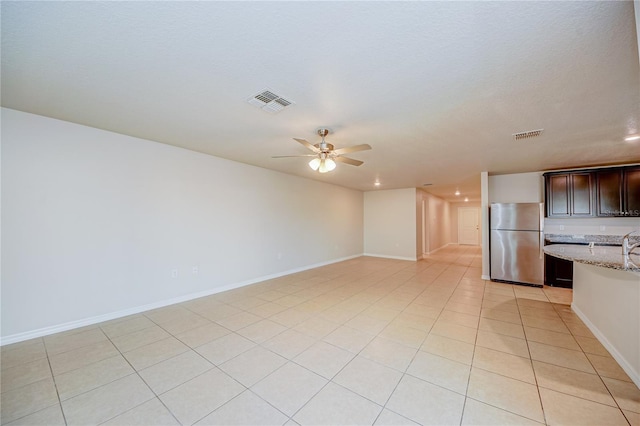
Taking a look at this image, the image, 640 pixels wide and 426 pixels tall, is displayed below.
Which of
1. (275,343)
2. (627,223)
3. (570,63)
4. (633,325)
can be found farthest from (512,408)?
(627,223)

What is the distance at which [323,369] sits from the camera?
2.12m

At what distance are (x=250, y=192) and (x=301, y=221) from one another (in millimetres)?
1691

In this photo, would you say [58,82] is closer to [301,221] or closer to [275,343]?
[275,343]

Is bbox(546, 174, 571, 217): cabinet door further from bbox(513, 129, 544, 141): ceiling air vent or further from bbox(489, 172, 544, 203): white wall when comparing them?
bbox(513, 129, 544, 141): ceiling air vent

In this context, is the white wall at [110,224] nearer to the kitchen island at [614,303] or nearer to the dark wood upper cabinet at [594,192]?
the kitchen island at [614,303]

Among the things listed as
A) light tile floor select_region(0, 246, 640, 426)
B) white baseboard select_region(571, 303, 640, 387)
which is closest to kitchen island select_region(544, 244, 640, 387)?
white baseboard select_region(571, 303, 640, 387)

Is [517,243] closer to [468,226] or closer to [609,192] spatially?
[609,192]

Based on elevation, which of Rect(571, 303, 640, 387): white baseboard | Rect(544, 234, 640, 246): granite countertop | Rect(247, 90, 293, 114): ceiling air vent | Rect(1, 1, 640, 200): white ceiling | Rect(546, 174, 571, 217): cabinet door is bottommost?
Rect(571, 303, 640, 387): white baseboard

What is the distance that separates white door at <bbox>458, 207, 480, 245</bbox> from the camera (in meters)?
11.9

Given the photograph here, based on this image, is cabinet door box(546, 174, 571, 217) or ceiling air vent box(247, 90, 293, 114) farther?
cabinet door box(546, 174, 571, 217)

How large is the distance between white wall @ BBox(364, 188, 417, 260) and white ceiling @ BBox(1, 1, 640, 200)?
4627 millimetres

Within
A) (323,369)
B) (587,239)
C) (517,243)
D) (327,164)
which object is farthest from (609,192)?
(323,369)

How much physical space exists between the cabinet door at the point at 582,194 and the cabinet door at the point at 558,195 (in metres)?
0.08

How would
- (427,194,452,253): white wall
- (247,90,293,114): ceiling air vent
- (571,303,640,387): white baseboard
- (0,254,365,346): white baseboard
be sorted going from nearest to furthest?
1. (571,303,640,387): white baseboard
2. (247,90,293,114): ceiling air vent
3. (0,254,365,346): white baseboard
4. (427,194,452,253): white wall
